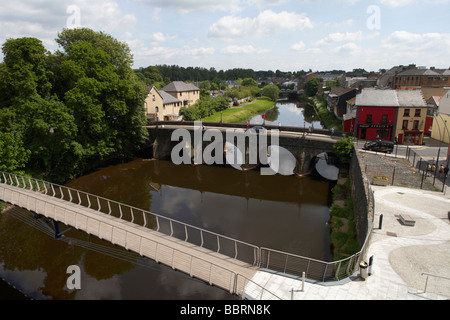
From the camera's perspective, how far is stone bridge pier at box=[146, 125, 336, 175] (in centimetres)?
3428

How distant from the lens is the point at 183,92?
7038cm

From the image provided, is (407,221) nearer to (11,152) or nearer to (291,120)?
(11,152)

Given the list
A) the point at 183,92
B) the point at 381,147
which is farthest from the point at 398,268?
the point at 183,92

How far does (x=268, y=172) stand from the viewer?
37125mm

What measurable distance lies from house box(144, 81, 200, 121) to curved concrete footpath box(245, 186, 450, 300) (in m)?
37.8

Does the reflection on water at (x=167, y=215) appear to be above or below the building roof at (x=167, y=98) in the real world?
below

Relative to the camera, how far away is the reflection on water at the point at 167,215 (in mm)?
17469

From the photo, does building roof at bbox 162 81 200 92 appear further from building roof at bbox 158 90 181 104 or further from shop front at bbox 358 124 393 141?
shop front at bbox 358 124 393 141

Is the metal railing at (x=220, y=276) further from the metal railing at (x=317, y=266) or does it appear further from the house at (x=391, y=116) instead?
the house at (x=391, y=116)

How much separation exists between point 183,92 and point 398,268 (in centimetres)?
6299

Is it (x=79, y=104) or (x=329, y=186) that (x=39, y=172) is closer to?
(x=79, y=104)

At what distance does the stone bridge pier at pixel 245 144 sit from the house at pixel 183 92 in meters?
26.7

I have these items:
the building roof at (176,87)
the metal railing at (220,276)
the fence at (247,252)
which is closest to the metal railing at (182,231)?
the fence at (247,252)
